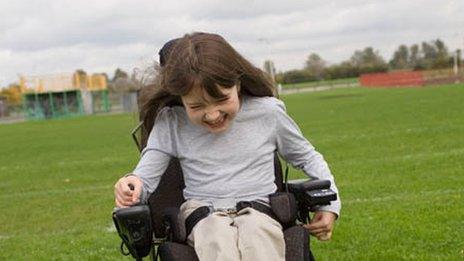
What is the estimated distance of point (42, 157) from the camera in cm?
2009

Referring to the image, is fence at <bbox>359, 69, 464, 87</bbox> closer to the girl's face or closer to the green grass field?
the green grass field

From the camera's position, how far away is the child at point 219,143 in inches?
120

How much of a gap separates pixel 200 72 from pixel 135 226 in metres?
0.73

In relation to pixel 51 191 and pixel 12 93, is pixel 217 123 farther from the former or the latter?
pixel 12 93

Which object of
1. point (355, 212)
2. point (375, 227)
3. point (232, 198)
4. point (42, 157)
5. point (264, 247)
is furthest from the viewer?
point (42, 157)

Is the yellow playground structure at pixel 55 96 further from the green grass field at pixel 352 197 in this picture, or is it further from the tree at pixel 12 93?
the green grass field at pixel 352 197

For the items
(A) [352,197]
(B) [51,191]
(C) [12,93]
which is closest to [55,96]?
(C) [12,93]

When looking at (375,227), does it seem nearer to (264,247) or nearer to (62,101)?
(264,247)

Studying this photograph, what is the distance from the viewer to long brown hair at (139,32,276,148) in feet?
10.1

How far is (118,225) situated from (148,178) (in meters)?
0.41

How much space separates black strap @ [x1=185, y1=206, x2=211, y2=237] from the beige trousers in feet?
0.36

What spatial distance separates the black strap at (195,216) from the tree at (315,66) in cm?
10923

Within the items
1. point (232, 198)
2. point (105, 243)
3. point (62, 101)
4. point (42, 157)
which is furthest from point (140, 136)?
point (62, 101)

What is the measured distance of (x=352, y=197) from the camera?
8727 mm
